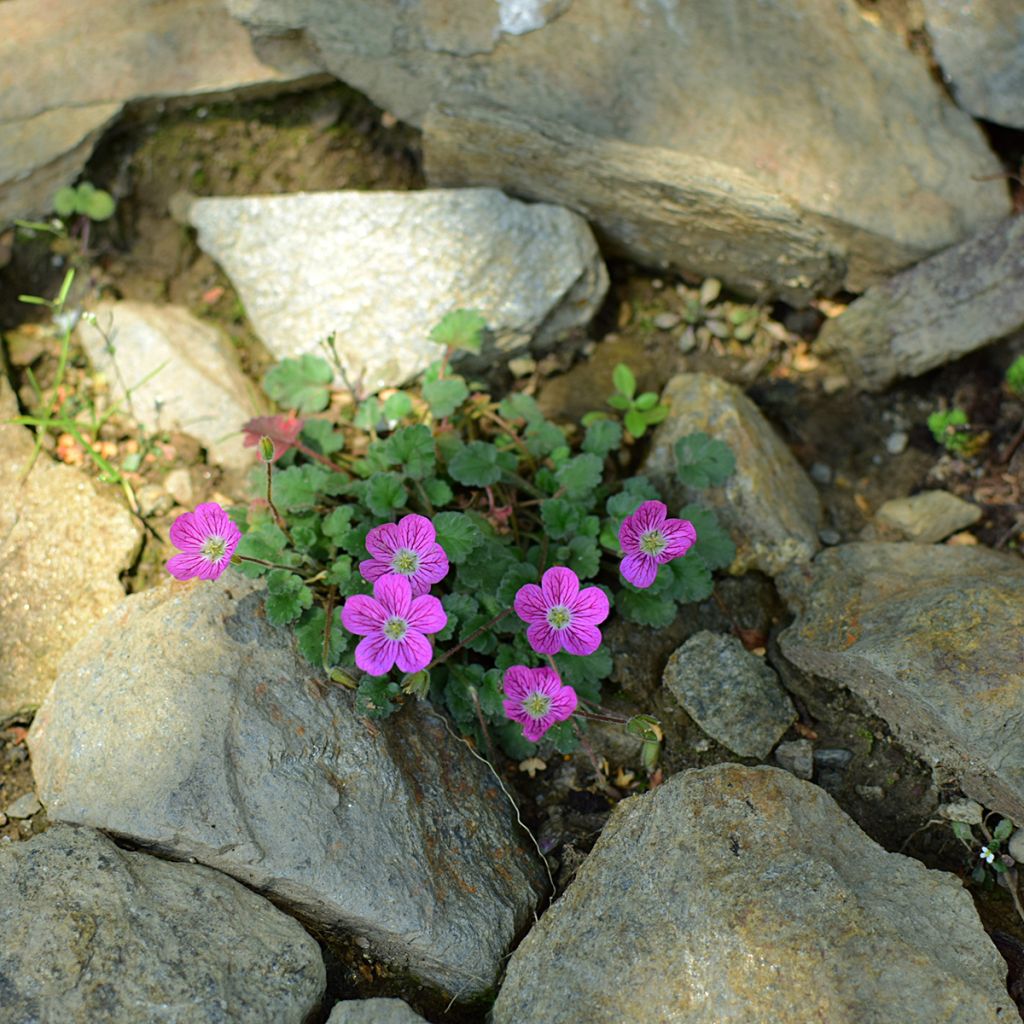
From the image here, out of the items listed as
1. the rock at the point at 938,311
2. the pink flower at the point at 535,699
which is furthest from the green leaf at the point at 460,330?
the rock at the point at 938,311

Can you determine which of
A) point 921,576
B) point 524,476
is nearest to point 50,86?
point 524,476

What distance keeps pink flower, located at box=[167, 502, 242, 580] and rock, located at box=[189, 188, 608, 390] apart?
1241 millimetres

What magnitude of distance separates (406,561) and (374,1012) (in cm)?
117

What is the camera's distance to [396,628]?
8.67 feet

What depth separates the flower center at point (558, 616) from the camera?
2.71 m

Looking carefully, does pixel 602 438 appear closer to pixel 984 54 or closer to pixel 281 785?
pixel 281 785

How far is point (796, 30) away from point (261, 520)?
2.90m

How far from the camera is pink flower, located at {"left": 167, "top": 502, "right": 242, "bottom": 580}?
8.63 ft

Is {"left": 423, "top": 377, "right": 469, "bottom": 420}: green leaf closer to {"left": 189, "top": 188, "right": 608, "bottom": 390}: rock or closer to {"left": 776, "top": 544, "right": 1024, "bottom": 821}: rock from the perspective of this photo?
{"left": 189, "top": 188, "right": 608, "bottom": 390}: rock

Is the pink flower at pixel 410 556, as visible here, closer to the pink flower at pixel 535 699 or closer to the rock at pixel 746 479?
the pink flower at pixel 535 699

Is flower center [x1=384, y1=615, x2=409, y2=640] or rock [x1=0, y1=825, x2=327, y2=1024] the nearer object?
rock [x1=0, y1=825, x2=327, y2=1024]

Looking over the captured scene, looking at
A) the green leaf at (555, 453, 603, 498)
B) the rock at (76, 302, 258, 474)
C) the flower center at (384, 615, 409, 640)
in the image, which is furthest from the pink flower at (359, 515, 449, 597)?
the rock at (76, 302, 258, 474)

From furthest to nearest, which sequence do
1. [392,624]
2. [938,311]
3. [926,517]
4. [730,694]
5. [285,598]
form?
[938,311] < [926,517] < [730,694] < [285,598] < [392,624]

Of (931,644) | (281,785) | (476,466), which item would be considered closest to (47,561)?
(281,785)
